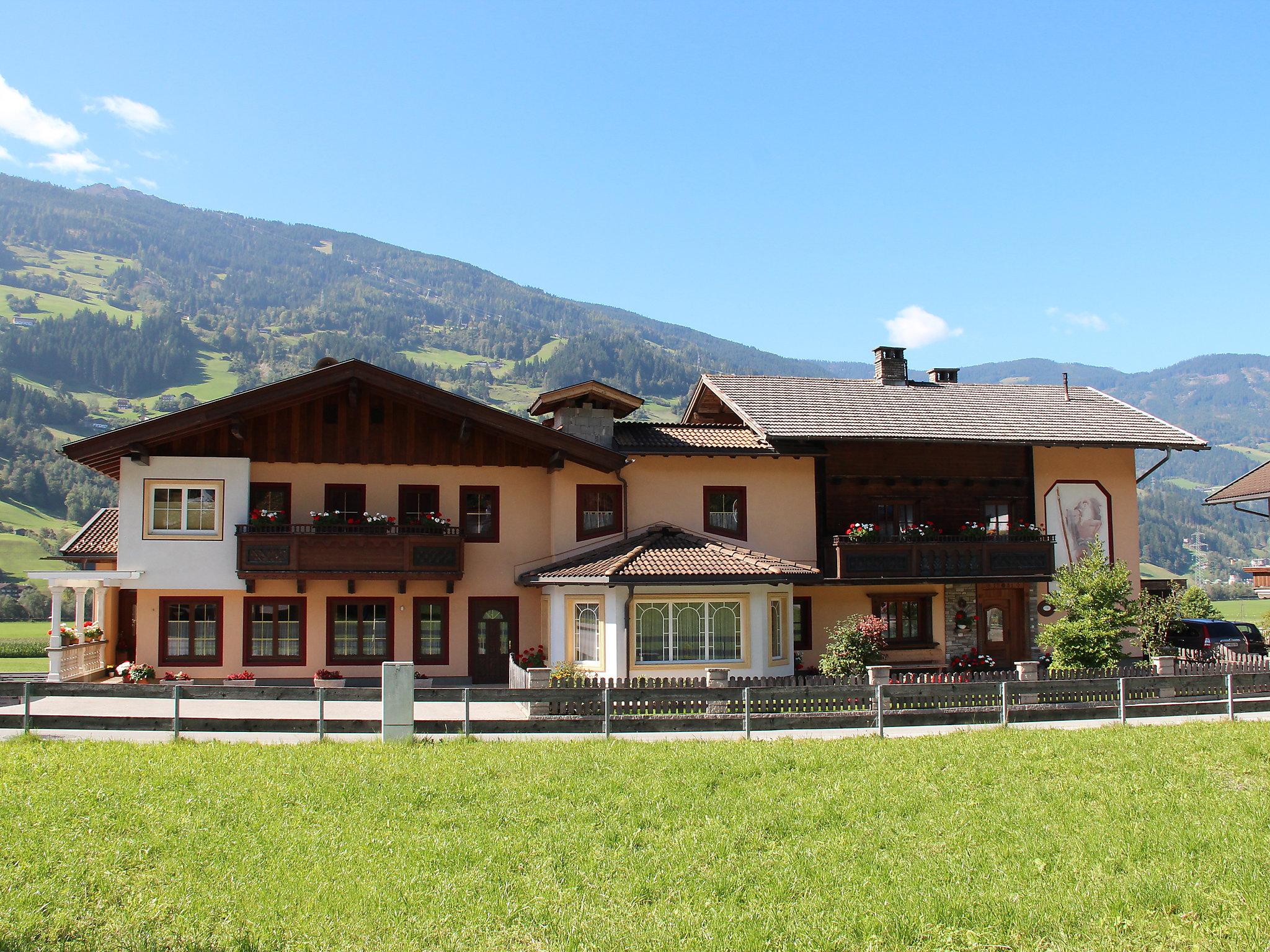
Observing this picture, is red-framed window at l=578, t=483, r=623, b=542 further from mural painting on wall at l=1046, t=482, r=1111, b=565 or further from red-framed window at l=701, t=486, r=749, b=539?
mural painting on wall at l=1046, t=482, r=1111, b=565

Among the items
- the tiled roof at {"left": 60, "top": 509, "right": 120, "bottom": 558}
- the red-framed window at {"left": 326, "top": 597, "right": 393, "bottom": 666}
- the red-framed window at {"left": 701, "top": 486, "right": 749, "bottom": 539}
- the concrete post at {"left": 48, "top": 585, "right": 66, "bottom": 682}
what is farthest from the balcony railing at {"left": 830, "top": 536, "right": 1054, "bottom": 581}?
the tiled roof at {"left": 60, "top": 509, "right": 120, "bottom": 558}

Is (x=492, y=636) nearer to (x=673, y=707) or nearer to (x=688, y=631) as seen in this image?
(x=688, y=631)

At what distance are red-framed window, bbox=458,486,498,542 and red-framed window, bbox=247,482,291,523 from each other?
436 centimetres

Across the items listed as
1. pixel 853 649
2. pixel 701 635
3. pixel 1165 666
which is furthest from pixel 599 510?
pixel 1165 666

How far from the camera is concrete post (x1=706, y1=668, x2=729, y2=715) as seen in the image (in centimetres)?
1859

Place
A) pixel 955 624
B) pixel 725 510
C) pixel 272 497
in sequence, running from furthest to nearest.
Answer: pixel 955 624 → pixel 725 510 → pixel 272 497

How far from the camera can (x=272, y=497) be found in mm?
25406

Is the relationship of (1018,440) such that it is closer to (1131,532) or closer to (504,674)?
(1131,532)

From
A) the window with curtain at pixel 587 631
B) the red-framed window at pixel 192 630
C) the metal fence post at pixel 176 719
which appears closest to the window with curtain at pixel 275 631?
the red-framed window at pixel 192 630

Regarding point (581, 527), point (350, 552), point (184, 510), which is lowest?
point (350, 552)

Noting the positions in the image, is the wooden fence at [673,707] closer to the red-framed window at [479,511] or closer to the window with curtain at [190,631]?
the window with curtain at [190,631]

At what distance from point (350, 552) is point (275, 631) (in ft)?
10.4

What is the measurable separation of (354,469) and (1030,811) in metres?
19.2

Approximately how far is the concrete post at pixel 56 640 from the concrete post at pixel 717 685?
14.6 metres
